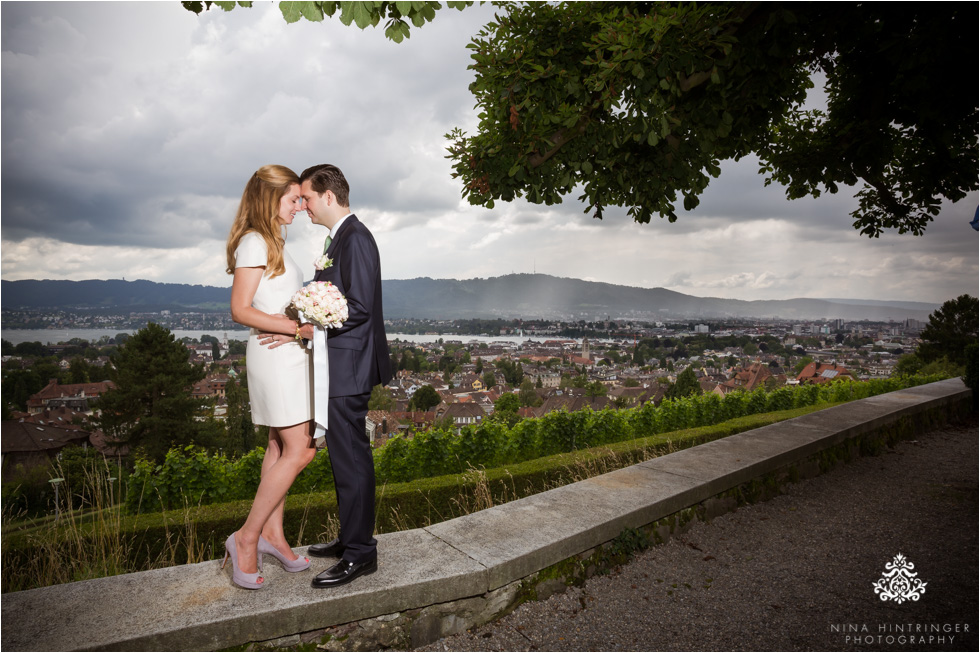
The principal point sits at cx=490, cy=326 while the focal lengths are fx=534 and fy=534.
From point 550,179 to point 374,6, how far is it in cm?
235

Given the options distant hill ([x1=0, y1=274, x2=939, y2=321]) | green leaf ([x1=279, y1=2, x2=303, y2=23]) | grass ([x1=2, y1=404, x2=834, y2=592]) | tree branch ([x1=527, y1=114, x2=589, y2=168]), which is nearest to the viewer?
green leaf ([x1=279, y1=2, x2=303, y2=23])

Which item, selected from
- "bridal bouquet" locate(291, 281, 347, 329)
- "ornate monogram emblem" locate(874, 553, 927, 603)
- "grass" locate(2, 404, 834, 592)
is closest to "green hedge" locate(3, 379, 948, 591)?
"grass" locate(2, 404, 834, 592)

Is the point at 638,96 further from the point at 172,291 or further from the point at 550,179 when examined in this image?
the point at 172,291

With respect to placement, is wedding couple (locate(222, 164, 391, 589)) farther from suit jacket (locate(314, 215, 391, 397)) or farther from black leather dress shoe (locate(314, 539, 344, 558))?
black leather dress shoe (locate(314, 539, 344, 558))

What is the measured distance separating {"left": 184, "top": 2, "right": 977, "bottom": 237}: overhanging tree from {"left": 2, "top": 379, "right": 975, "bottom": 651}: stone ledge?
2738 millimetres

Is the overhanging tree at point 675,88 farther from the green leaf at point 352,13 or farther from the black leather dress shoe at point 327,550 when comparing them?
the black leather dress shoe at point 327,550

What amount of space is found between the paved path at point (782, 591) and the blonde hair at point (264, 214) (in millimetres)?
1998

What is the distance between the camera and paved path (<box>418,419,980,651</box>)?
267 cm

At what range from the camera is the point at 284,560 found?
104 inches

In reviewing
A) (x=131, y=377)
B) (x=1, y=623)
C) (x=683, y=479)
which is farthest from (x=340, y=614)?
(x=131, y=377)

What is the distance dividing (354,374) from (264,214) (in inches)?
33.1

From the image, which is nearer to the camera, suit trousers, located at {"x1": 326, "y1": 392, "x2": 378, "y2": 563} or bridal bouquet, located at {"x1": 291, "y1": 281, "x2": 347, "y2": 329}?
bridal bouquet, located at {"x1": 291, "y1": 281, "x2": 347, "y2": 329}

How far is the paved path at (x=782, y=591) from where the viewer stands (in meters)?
2.67

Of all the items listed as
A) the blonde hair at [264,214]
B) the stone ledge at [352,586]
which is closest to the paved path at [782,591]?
the stone ledge at [352,586]
